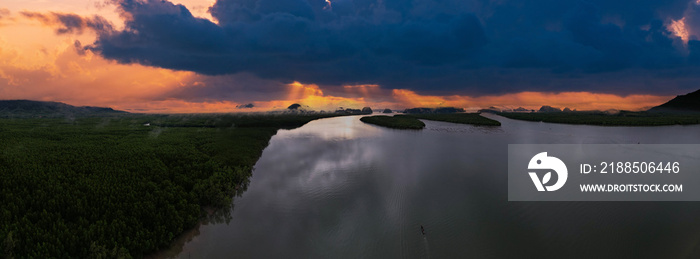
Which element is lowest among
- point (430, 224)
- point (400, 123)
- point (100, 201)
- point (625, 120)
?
point (430, 224)

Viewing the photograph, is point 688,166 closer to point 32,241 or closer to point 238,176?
point 238,176

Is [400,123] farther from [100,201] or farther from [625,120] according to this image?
[625,120]

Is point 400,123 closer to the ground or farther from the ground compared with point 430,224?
farther from the ground

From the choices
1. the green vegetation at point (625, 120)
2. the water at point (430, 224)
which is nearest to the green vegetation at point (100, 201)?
the water at point (430, 224)

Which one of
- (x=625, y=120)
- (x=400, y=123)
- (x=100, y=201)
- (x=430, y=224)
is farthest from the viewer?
(x=625, y=120)

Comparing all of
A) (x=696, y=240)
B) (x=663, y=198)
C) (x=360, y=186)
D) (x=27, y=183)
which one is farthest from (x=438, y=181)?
(x=27, y=183)

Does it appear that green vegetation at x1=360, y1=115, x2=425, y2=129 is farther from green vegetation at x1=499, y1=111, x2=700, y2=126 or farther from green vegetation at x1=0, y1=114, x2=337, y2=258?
green vegetation at x1=0, y1=114, x2=337, y2=258

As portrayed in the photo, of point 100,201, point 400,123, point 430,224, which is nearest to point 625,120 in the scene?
point 400,123

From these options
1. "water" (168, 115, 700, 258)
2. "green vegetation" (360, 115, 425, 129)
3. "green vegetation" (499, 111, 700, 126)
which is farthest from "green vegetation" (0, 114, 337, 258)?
"green vegetation" (499, 111, 700, 126)

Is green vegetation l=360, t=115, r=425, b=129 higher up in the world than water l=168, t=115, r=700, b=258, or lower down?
higher up

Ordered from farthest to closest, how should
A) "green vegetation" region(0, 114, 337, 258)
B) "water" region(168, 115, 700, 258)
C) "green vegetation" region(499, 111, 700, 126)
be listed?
"green vegetation" region(499, 111, 700, 126), "water" region(168, 115, 700, 258), "green vegetation" region(0, 114, 337, 258)

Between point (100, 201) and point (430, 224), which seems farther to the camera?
point (430, 224)
